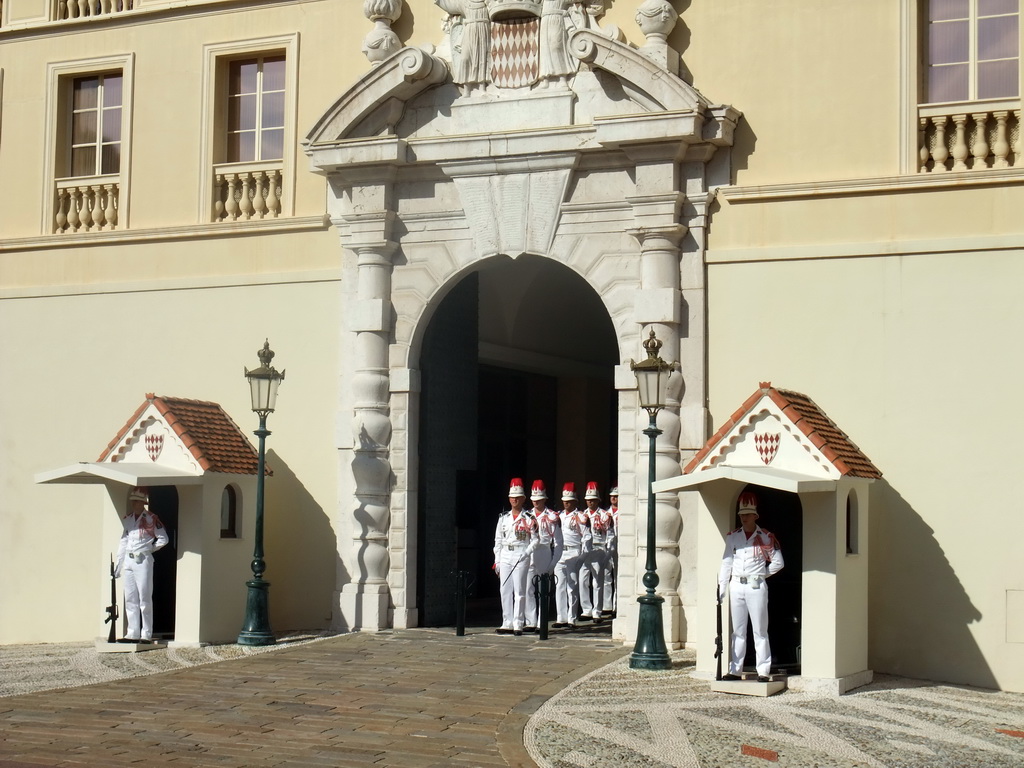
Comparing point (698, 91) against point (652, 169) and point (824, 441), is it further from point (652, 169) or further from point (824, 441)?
point (824, 441)

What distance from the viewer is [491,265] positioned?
17.2 metres

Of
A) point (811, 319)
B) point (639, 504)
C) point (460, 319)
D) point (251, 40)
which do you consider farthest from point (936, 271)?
point (251, 40)

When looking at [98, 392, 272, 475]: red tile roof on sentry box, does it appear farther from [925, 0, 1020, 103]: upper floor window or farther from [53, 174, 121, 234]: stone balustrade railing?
[925, 0, 1020, 103]: upper floor window

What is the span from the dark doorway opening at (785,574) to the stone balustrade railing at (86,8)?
10.3 m

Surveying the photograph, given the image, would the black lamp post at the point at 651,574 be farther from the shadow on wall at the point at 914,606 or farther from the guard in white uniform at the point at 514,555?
the guard in white uniform at the point at 514,555

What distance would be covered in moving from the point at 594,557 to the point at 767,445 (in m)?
5.72

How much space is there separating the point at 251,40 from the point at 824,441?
8770 mm

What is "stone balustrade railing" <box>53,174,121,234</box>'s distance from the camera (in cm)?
1873

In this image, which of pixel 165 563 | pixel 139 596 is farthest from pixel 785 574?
pixel 165 563

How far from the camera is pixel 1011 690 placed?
1402cm

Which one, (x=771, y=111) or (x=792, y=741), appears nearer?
(x=792, y=741)

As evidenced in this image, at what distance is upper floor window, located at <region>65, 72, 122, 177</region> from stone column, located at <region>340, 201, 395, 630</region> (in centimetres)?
386

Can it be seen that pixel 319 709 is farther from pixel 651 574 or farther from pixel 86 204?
pixel 86 204

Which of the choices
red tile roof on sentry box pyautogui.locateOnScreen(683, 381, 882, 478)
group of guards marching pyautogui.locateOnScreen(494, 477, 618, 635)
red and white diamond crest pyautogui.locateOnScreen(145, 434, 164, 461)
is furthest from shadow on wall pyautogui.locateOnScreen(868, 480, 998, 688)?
red and white diamond crest pyautogui.locateOnScreen(145, 434, 164, 461)
